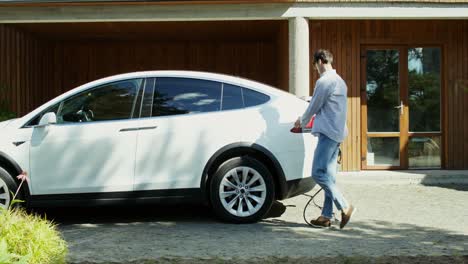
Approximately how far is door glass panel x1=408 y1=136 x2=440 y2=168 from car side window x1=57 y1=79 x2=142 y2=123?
6302mm

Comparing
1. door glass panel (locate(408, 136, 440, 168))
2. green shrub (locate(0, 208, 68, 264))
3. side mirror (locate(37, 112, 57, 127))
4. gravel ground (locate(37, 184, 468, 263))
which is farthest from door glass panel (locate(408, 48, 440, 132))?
green shrub (locate(0, 208, 68, 264))

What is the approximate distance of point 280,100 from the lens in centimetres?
679

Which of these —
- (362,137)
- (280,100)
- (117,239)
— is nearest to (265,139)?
(280,100)

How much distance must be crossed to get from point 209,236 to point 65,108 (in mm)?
2228

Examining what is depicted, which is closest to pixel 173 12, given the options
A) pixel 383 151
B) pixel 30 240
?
pixel 383 151

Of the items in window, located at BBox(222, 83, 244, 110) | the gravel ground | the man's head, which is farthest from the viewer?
window, located at BBox(222, 83, 244, 110)

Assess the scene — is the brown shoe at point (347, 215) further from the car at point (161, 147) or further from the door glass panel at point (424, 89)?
the door glass panel at point (424, 89)

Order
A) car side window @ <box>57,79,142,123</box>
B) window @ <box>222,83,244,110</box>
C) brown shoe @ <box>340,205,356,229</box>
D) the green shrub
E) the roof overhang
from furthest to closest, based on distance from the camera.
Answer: the roof overhang < window @ <box>222,83,244,110</box> < car side window @ <box>57,79,142,123</box> < brown shoe @ <box>340,205,356,229</box> < the green shrub

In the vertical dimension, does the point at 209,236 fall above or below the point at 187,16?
below

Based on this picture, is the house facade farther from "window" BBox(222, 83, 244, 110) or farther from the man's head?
the man's head

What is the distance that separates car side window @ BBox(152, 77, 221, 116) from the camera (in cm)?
673

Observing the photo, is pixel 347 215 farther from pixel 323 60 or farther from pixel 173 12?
pixel 173 12

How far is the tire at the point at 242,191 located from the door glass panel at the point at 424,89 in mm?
5469

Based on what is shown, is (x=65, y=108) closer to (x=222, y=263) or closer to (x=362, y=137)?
(x=222, y=263)
